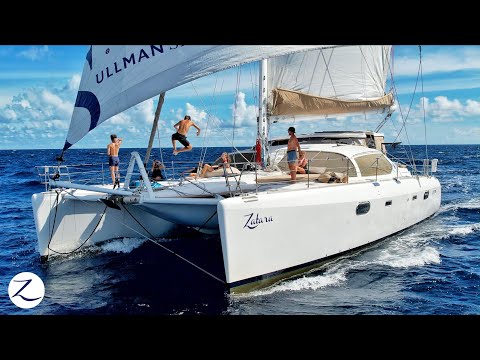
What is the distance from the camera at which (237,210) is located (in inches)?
261

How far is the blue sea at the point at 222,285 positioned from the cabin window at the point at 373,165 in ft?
4.86

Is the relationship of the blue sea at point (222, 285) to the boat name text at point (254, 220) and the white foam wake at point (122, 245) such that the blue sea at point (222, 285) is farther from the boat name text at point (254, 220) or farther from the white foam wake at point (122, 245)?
the boat name text at point (254, 220)

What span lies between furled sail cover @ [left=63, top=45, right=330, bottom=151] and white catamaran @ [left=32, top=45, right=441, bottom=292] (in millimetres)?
17

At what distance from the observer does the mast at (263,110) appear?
34.1 ft

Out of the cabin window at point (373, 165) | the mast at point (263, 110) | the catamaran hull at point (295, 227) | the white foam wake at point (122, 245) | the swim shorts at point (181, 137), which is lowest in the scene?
the white foam wake at point (122, 245)

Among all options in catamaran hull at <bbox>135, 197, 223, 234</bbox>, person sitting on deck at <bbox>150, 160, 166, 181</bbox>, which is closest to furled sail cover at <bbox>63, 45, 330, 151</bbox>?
Answer: catamaran hull at <bbox>135, 197, 223, 234</bbox>

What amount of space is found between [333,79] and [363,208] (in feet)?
15.2

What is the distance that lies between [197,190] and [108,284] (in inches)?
85.6

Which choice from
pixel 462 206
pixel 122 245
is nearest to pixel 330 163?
pixel 122 245

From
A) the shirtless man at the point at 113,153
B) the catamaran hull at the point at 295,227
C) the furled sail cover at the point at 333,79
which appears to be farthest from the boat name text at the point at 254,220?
the furled sail cover at the point at 333,79

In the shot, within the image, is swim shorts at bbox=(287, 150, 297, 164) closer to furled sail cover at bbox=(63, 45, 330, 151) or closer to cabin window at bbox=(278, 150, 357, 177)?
cabin window at bbox=(278, 150, 357, 177)

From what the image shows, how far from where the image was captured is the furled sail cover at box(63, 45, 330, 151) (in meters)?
6.34
